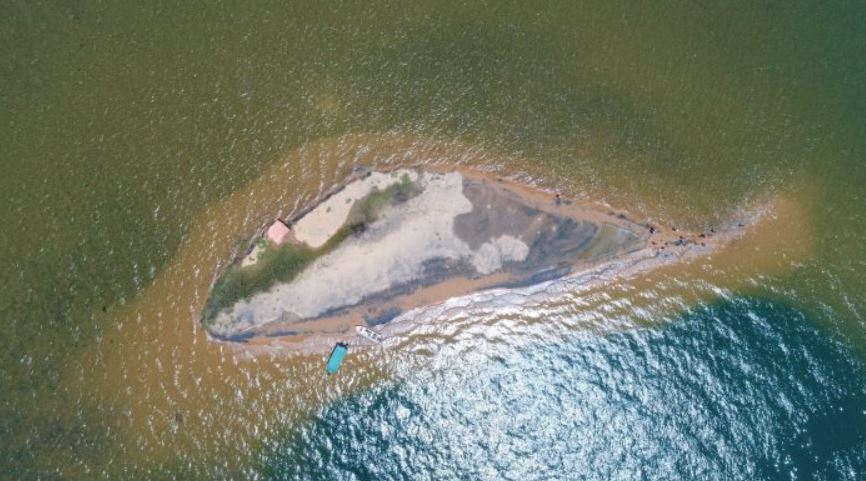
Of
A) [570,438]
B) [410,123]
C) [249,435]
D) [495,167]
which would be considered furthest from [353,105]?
[570,438]

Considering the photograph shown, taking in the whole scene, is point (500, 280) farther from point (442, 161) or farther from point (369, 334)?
point (369, 334)

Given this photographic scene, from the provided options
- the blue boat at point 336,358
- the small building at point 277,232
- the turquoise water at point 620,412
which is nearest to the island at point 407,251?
the small building at point 277,232

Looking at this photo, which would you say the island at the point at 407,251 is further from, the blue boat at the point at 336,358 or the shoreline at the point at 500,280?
the blue boat at the point at 336,358

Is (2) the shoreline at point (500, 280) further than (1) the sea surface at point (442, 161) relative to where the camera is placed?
Yes

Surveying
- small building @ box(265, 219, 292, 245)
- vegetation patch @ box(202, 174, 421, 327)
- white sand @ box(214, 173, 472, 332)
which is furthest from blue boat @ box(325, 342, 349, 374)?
small building @ box(265, 219, 292, 245)

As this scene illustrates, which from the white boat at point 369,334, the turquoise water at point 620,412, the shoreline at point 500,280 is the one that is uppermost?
the shoreline at point 500,280

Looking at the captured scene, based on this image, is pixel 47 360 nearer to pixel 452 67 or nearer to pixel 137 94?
pixel 137 94
